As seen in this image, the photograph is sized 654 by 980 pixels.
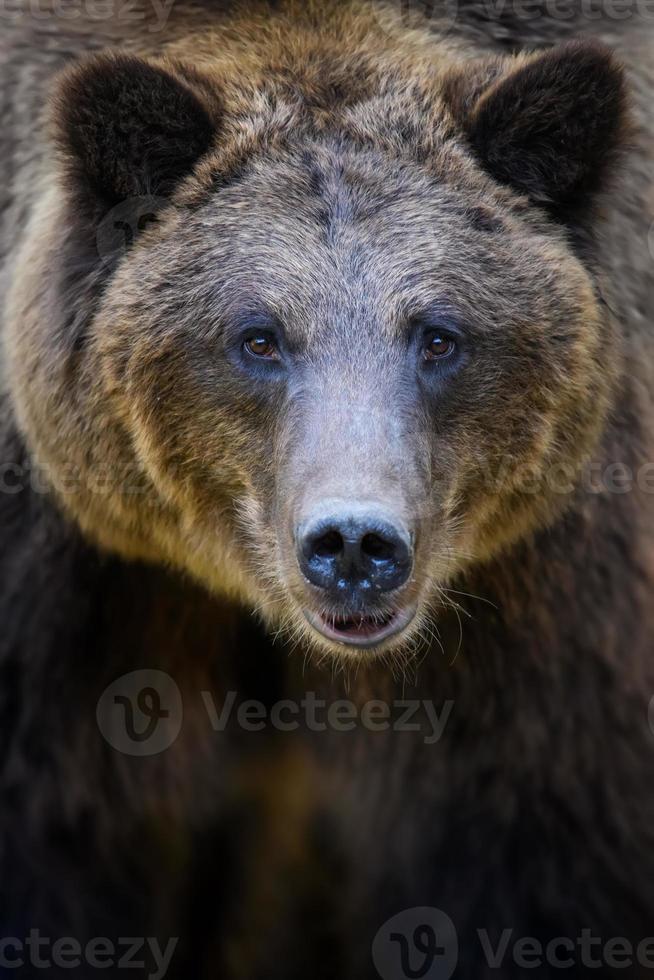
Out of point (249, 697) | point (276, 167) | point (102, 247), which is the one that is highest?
point (276, 167)

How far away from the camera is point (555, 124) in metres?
5.23

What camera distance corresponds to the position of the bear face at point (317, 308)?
4957 millimetres

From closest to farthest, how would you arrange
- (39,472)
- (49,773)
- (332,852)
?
(39,472), (49,773), (332,852)

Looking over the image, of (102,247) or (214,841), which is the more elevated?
(102,247)

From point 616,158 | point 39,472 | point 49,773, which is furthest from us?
point 49,773

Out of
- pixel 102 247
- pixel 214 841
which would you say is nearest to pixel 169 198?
pixel 102 247

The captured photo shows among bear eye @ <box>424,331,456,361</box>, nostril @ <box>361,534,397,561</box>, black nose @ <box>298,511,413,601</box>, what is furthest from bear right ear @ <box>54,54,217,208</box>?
nostril @ <box>361,534,397,561</box>

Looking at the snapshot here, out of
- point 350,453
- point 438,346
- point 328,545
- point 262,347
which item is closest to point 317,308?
point 262,347

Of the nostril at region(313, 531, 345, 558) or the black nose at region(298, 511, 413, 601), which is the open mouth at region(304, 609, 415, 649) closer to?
the black nose at region(298, 511, 413, 601)

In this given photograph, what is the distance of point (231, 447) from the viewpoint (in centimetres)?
523

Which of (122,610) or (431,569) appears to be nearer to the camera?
(431,569)

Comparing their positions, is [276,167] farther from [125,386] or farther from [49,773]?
[49,773]

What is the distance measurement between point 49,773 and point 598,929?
2.42 metres

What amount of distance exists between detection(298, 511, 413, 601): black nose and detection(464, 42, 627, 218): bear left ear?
1603 millimetres
